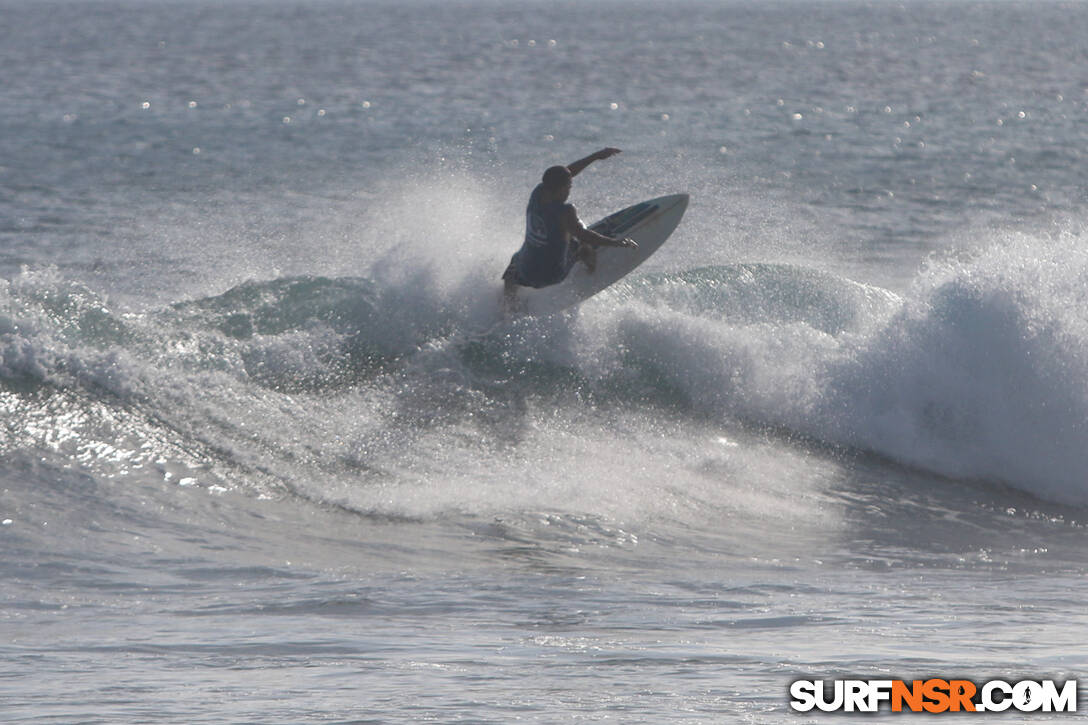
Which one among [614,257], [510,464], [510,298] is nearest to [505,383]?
[510,298]

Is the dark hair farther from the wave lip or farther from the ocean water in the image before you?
the wave lip

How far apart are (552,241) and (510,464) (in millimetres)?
2486

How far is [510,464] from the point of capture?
984 cm

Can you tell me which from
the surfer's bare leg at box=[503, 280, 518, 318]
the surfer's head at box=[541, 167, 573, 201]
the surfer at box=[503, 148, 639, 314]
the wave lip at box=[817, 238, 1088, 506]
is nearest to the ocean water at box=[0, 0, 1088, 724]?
the wave lip at box=[817, 238, 1088, 506]

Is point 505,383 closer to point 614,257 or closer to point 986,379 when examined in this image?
point 614,257

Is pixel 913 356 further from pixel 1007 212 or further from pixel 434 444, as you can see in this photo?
pixel 1007 212

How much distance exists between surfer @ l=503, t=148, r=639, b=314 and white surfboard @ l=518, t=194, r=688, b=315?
0.11m

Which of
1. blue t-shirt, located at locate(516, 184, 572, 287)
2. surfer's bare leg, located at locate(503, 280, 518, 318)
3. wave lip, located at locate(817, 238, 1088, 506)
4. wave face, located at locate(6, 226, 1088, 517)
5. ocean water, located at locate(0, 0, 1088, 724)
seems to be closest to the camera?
ocean water, located at locate(0, 0, 1088, 724)

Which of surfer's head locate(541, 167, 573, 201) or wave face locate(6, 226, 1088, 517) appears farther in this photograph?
surfer's head locate(541, 167, 573, 201)

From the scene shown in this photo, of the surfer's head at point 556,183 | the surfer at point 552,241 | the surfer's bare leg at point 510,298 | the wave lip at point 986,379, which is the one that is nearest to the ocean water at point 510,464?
the wave lip at point 986,379

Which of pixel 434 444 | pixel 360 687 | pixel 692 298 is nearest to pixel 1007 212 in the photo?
pixel 692 298

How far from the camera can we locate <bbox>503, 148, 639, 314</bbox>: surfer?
11516mm

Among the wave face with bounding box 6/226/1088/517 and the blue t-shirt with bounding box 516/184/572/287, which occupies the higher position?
the blue t-shirt with bounding box 516/184/572/287

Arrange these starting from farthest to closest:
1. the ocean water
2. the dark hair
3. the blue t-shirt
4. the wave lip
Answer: the blue t-shirt
the dark hair
the wave lip
the ocean water
